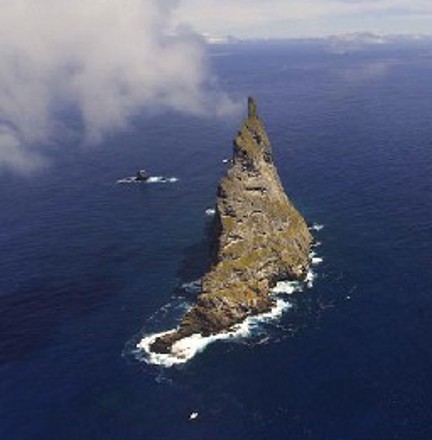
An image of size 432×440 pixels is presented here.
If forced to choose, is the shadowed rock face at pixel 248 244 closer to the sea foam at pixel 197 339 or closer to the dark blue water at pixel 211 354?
the sea foam at pixel 197 339

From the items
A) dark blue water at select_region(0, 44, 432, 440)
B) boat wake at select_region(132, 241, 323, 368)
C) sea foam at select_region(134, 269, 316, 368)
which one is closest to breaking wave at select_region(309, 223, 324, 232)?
dark blue water at select_region(0, 44, 432, 440)

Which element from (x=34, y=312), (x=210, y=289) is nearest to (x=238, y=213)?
(x=210, y=289)

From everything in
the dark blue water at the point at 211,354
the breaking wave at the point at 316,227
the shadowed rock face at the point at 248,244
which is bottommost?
the dark blue water at the point at 211,354

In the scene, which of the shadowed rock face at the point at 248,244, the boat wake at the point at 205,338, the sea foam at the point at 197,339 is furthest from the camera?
the shadowed rock face at the point at 248,244

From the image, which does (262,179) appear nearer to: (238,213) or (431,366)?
(238,213)

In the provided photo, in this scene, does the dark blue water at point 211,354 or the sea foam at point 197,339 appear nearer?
the dark blue water at point 211,354

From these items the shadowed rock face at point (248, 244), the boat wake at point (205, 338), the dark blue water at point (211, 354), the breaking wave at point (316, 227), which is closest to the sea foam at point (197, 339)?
the boat wake at point (205, 338)

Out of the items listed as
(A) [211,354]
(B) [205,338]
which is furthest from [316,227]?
(A) [211,354]
